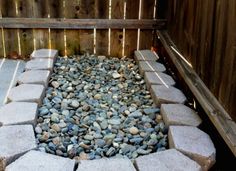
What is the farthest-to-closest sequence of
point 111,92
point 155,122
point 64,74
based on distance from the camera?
1. point 64,74
2. point 111,92
3. point 155,122

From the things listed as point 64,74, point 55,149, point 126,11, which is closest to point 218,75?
point 55,149

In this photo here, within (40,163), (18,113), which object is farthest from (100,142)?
(18,113)

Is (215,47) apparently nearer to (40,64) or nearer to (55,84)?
(55,84)

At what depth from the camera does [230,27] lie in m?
2.12

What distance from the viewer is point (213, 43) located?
242 cm

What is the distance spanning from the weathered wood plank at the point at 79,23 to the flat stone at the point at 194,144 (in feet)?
6.05

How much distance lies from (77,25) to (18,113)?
1671 millimetres

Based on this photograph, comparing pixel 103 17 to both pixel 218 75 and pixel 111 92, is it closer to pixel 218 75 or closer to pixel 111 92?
pixel 111 92

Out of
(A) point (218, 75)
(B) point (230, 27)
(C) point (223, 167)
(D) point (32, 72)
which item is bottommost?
(C) point (223, 167)

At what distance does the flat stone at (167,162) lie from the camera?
1.97 m

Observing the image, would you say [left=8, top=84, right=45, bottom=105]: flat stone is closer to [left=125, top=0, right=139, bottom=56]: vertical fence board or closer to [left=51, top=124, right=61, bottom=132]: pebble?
[left=51, top=124, right=61, bottom=132]: pebble

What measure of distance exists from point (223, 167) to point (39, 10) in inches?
101

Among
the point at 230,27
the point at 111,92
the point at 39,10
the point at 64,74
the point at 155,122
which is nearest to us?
the point at 230,27

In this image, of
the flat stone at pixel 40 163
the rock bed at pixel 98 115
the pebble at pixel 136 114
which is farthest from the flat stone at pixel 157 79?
the flat stone at pixel 40 163
